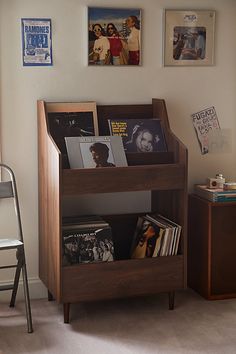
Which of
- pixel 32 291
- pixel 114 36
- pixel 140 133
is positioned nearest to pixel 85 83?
pixel 114 36

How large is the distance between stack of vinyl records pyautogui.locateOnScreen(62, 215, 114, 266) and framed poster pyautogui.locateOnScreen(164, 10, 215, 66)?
1187 mm

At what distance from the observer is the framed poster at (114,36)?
3943mm

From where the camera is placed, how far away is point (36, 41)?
387cm

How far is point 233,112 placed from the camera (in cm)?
432

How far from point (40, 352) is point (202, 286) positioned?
1256 millimetres

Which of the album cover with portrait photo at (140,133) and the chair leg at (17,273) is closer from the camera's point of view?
the chair leg at (17,273)

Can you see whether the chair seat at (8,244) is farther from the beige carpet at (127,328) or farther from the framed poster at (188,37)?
the framed poster at (188,37)

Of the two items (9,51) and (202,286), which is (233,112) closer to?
(202,286)

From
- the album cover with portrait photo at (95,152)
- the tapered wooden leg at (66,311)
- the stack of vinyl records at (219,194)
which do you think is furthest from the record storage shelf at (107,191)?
the stack of vinyl records at (219,194)

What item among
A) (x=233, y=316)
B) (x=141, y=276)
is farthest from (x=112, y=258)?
(x=233, y=316)

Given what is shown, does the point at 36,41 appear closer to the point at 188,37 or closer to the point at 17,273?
the point at 188,37

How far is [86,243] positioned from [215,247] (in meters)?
0.85

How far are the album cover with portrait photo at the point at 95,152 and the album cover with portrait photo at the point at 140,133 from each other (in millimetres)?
164

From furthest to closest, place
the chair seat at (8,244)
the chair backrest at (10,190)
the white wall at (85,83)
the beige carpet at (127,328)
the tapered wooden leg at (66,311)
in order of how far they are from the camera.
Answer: the white wall at (85,83) → the chair backrest at (10,190) → the tapered wooden leg at (66,311) → the chair seat at (8,244) → the beige carpet at (127,328)
